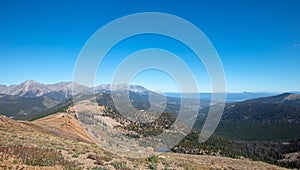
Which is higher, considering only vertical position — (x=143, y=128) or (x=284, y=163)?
(x=143, y=128)

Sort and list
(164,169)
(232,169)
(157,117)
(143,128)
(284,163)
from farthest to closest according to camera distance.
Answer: (157,117) < (284,163) < (143,128) < (232,169) < (164,169)

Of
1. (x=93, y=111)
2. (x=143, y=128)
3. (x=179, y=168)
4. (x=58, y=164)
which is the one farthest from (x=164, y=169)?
(x=93, y=111)

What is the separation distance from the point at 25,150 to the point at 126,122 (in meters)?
146

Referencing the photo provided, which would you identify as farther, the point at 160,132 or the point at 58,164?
the point at 160,132

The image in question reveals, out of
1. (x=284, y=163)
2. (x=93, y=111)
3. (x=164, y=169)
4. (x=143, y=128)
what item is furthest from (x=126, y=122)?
(x=164, y=169)

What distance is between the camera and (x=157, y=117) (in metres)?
192

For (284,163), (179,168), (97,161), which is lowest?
(284,163)

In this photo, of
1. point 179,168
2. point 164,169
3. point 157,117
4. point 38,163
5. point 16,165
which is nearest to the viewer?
point 16,165

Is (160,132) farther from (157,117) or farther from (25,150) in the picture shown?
(25,150)

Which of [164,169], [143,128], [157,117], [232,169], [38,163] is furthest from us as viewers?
[157,117]

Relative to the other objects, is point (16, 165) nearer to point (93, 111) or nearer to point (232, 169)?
point (232, 169)

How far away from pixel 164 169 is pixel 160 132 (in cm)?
13571

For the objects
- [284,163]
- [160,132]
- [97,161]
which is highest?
[97,161]

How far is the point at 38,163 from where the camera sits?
1942cm
